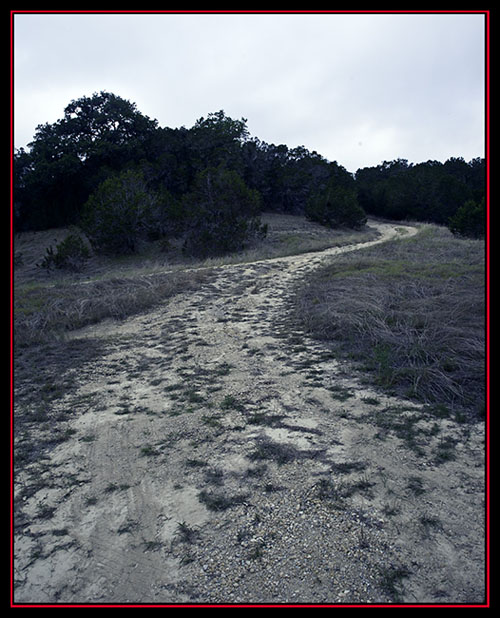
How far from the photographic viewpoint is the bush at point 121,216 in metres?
21.0

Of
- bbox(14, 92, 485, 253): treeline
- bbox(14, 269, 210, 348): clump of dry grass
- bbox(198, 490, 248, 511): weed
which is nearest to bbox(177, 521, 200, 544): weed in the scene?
bbox(198, 490, 248, 511): weed

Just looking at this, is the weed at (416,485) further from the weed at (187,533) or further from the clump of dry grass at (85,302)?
the clump of dry grass at (85,302)

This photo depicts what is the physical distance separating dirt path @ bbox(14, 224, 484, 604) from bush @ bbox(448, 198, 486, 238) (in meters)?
20.1

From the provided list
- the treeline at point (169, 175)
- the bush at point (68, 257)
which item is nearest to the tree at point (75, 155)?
the treeline at point (169, 175)

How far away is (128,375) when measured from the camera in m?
5.37

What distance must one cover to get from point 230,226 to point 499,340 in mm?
17902

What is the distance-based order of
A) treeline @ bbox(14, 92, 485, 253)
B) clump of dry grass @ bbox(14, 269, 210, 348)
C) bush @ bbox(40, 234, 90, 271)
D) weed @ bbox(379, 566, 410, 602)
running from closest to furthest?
weed @ bbox(379, 566, 410, 602), clump of dry grass @ bbox(14, 269, 210, 348), bush @ bbox(40, 234, 90, 271), treeline @ bbox(14, 92, 485, 253)

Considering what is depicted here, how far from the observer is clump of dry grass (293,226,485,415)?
436cm

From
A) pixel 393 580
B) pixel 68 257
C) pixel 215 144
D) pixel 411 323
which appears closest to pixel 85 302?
pixel 411 323

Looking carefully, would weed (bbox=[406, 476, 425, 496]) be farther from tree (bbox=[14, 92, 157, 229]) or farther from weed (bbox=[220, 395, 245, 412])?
tree (bbox=[14, 92, 157, 229])

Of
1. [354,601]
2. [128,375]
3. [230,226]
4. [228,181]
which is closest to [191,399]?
[128,375]

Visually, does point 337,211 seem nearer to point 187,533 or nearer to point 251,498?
point 251,498

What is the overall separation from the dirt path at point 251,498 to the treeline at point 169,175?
60.6 ft

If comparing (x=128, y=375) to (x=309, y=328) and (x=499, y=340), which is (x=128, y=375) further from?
(x=499, y=340)
